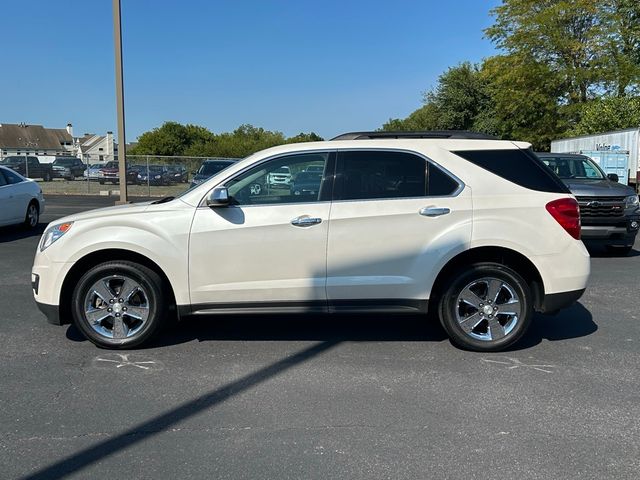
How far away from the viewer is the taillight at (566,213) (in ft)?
15.8

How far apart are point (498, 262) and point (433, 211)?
76cm

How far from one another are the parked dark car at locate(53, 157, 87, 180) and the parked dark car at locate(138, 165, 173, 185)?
8.07m

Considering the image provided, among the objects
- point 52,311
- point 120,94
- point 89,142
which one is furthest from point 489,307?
point 89,142

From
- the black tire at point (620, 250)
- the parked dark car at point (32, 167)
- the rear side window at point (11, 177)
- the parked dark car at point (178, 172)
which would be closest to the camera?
the black tire at point (620, 250)

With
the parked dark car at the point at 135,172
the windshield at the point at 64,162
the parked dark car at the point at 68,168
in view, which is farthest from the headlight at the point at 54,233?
the windshield at the point at 64,162

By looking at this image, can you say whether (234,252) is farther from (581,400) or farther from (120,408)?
(581,400)

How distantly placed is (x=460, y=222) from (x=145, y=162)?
29.1m

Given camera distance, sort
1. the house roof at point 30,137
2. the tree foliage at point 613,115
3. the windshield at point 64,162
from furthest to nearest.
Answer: the house roof at point 30,137, the windshield at point 64,162, the tree foliage at point 613,115

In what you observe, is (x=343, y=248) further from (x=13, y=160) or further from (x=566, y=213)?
(x=13, y=160)

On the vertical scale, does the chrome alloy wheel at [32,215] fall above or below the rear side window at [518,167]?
below

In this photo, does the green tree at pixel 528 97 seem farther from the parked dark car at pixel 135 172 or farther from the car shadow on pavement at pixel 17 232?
the car shadow on pavement at pixel 17 232

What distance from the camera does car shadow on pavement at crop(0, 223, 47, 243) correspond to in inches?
460

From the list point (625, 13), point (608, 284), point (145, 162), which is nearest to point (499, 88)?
point (625, 13)

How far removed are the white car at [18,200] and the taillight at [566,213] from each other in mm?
10476
